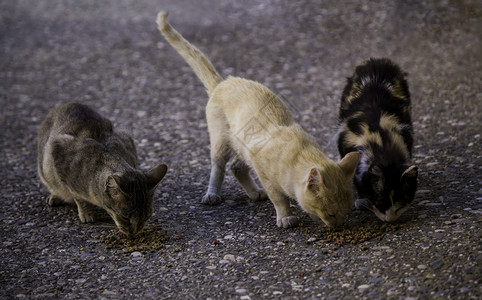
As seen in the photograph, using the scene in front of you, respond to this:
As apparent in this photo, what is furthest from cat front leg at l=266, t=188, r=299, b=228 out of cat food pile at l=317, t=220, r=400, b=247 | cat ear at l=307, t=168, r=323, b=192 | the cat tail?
the cat tail

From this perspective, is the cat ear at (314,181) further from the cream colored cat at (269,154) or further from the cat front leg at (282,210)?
the cat front leg at (282,210)

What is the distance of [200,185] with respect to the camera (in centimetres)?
589

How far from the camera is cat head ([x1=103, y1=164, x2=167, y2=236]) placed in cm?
453

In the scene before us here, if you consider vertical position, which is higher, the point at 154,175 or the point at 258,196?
the point at 154,175

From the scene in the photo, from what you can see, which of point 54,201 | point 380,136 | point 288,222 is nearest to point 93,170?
point 54,201

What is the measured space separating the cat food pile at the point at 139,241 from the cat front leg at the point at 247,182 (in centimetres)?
96

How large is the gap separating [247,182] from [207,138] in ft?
5.38

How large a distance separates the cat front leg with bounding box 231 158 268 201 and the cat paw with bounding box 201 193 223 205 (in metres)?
0.27

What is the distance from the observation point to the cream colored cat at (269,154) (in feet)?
14.3

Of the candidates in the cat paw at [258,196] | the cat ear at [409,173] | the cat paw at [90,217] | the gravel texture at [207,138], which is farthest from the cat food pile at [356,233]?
the cat paw at [90,217]

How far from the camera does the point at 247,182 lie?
5508 millimetres

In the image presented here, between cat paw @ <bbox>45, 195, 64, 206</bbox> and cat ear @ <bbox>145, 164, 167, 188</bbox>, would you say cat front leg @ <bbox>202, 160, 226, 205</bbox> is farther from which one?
cat paw @ <bbox>45, 195, 64, 206</bbox>

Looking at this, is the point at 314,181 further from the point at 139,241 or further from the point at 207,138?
the point at 207,138

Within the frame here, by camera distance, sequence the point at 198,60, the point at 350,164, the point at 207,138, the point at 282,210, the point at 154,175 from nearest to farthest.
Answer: the point at 350,164 < the point at 154,175 < the point at 282,210 < the point at 198,60 < the point at 207,138
